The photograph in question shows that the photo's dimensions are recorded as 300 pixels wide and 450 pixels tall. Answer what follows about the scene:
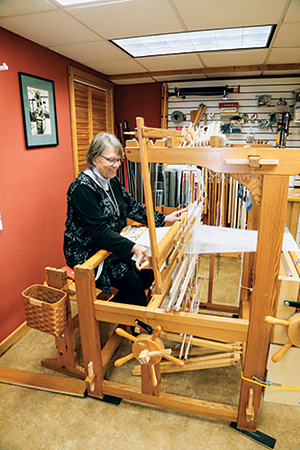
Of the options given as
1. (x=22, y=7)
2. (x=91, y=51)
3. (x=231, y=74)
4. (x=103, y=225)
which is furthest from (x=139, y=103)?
(x=103, y=225)

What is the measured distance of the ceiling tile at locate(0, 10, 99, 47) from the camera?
83.0 inches

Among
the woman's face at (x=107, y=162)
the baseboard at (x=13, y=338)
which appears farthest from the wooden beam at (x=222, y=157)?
the baseboard at (x=13, y=338)

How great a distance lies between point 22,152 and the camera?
8.55 ft

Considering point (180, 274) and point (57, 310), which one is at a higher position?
point (180, 274)

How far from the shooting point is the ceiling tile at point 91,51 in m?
2.73

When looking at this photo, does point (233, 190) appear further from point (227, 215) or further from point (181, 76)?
point (181, 76)

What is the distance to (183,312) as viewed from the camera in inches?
63.3

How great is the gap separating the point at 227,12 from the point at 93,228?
5.52 ft

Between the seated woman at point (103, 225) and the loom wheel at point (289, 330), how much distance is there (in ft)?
2.48

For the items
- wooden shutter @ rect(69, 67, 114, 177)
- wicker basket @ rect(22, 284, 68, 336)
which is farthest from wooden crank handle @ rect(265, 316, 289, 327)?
wooden shutter @ rect(69, 67, 114, 177)

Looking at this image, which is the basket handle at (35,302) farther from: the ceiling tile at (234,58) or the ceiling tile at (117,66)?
the ceiling tile at (234,58)

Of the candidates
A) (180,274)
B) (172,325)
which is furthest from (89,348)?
(180,274)

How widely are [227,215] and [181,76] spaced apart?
1909 mm

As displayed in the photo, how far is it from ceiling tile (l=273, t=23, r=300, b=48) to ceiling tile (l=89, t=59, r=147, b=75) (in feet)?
4.81
